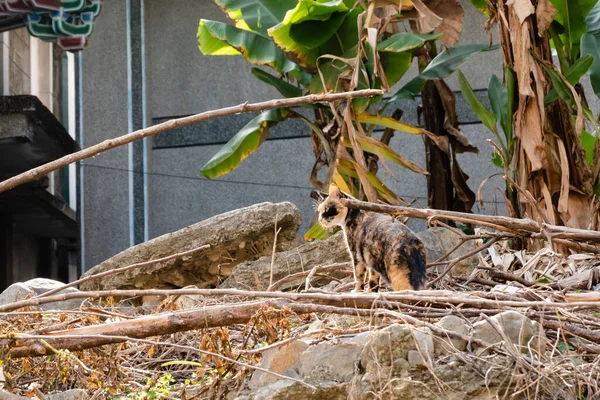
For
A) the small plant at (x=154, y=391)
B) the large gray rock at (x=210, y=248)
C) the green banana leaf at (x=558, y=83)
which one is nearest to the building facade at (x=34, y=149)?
the large gray rock at (x=210, y=248)

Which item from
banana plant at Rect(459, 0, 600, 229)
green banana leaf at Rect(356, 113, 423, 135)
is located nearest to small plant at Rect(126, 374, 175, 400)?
banana plant at Rect(459, 0, 600, 229)

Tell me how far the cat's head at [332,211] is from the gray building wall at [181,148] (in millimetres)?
6709

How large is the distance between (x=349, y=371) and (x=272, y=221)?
3.68 m

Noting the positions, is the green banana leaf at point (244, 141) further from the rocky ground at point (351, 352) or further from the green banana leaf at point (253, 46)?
the rocky ground at point (351, 352)

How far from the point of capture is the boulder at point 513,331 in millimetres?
3039

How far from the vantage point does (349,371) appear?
3.10 metres

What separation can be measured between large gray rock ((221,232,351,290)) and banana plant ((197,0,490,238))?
91cm

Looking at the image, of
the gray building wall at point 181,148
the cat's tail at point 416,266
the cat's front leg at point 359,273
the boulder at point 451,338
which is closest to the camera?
the boulder at point 451,338

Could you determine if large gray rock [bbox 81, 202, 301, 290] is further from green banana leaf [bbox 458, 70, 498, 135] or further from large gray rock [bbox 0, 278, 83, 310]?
green banana leaf [bbox 458, 70, 498, 135]

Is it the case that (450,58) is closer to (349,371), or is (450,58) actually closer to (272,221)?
(272,221)

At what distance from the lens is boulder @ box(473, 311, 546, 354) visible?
120 inches

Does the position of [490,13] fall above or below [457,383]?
above

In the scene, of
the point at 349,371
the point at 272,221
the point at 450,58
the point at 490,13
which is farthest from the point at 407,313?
the point at 450,58

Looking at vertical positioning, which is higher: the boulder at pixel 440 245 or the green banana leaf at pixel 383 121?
the green banana leaf at pixel 383 121
